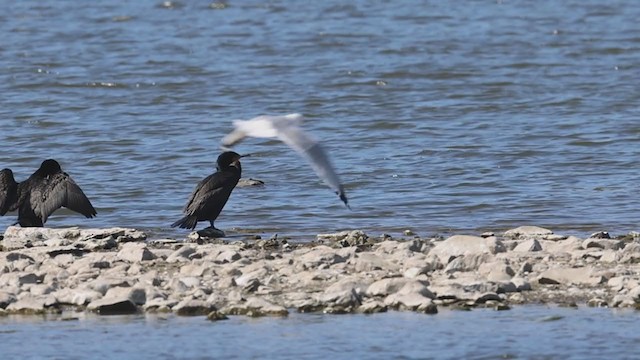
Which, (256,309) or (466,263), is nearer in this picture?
(256,309)

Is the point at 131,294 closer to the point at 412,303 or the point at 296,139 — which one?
the point at 412,303

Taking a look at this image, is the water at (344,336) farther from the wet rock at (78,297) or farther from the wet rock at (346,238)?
the wet rock at (346,238)

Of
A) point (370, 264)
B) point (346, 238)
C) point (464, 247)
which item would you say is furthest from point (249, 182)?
point (370, 264)

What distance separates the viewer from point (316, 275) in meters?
9.38

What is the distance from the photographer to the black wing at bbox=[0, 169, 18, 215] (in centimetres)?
1227

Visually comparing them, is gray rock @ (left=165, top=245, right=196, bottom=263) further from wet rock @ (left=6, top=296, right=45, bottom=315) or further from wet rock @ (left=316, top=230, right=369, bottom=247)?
wet rock @ (left=6, top=296, right=45, bottom=315)

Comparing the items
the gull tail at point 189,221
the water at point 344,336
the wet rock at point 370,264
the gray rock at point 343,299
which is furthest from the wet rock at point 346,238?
the water at point 344,336

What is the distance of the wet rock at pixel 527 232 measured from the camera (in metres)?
11.3

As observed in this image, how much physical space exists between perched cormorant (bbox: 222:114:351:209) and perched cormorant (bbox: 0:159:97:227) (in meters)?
1.78

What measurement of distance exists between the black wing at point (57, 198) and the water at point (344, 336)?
137 inches

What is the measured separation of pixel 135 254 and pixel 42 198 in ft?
7.22

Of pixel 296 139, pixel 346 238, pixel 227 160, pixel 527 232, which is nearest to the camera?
pixel 296 139

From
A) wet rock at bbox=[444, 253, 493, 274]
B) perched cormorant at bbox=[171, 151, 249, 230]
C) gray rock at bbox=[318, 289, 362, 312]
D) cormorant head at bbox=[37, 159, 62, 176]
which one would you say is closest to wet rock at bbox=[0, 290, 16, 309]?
gray rock at bbox=[318, 289, 362, 312]

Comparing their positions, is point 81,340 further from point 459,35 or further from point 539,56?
point 459,35
